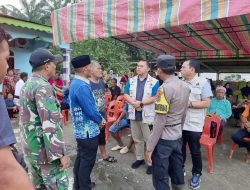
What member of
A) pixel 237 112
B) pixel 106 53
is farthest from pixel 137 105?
pixel 106 53

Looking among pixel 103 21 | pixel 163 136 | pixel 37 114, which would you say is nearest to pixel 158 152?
pixel 163 136

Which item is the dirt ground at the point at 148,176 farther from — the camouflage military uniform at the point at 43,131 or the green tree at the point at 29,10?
the green tree at the point at 29,10

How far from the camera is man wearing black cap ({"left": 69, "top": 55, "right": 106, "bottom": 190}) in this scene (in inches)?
130

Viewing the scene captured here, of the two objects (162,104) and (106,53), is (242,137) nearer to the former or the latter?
(162,104)

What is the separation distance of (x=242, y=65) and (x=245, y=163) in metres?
7.28

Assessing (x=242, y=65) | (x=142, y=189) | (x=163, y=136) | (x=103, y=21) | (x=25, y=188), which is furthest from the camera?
(x=242, y=65)

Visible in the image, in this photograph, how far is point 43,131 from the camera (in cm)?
240

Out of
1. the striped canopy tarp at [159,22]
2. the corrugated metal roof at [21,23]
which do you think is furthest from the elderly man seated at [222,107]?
the corrugated metal roof at [21,23]

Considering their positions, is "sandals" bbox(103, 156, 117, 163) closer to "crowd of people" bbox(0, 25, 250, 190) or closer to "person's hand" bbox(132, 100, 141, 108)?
"crowd of people" bbox(0, 25, 250, 190)

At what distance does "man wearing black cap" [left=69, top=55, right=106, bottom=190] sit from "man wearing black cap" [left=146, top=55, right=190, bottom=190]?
2.69 ft

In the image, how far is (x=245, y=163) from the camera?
15.8 feet

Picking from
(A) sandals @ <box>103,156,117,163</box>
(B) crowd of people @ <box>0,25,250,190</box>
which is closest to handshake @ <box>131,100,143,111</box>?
(B) crowd of people @ <box>0,25,250,190</box>

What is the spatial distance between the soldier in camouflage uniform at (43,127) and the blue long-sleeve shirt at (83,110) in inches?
27.5

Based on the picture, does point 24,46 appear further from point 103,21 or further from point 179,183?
point 179,183
